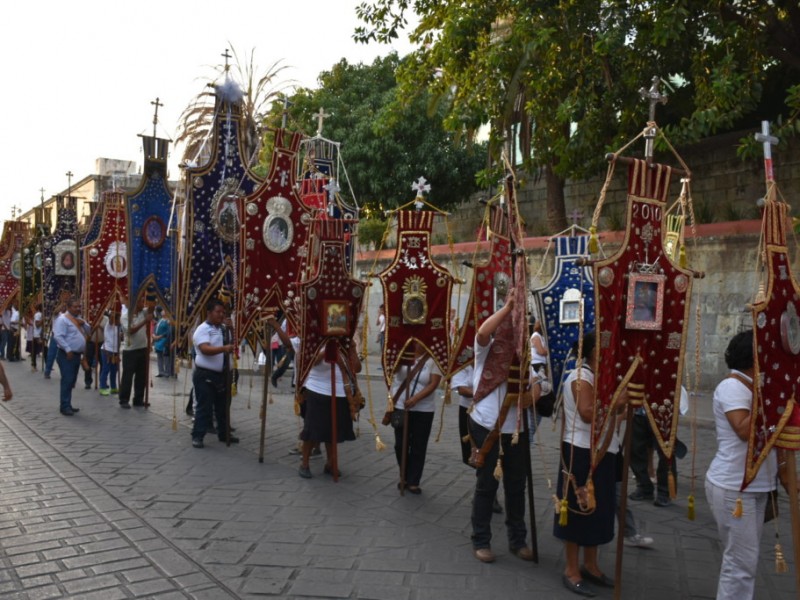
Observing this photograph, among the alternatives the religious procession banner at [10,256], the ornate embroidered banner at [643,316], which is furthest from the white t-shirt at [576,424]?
the religious procession banner at [10,256]

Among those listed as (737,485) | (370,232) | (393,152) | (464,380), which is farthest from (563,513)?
(370,232)

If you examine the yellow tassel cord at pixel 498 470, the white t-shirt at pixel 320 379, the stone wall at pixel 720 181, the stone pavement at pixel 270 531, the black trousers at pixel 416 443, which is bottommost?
the stone pavement at pixel 270 531

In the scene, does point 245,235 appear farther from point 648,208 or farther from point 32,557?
point 648,208

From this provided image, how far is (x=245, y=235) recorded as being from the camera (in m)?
8.52

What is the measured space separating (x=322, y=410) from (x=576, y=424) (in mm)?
3345

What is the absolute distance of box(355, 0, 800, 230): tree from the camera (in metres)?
10.9

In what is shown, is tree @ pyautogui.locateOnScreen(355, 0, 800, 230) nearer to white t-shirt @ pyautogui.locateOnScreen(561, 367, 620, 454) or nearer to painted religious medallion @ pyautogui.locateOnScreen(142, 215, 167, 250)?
painted religious medallion @ pyautogui.locateOnScreen(142, 215, 167, 250)

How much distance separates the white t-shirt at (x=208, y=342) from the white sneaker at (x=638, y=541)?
532 cm

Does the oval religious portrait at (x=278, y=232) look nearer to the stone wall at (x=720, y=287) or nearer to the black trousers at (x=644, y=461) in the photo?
the black trousers at (x=644, y=461)

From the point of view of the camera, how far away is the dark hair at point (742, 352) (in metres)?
4.12

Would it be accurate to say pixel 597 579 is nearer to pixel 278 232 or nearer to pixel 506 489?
pixel 506 489

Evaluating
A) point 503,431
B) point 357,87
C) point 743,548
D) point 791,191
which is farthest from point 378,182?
point 743,548

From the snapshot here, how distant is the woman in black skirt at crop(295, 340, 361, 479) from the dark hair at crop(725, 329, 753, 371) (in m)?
4.20

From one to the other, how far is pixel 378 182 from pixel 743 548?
1991cm
